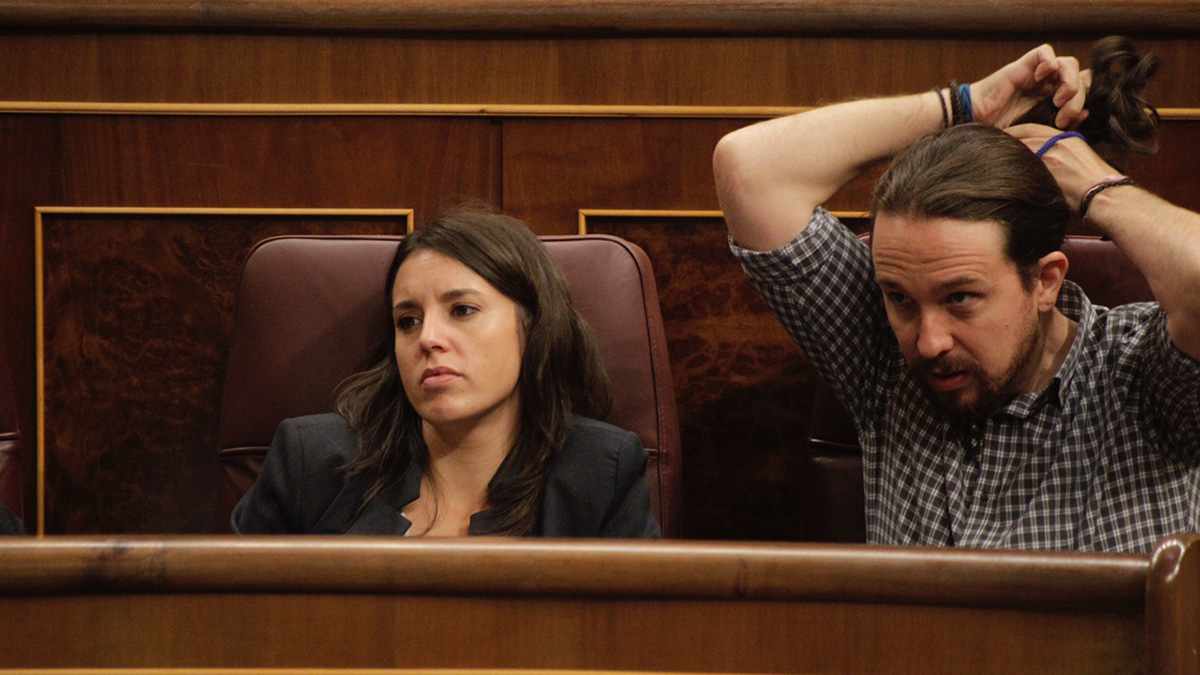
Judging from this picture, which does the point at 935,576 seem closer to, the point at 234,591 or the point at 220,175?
the point at 234,591

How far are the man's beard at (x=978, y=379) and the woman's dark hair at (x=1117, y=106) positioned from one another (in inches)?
10.2

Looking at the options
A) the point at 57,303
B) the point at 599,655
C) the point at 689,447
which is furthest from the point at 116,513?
the point at 599,655

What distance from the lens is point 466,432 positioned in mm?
1160

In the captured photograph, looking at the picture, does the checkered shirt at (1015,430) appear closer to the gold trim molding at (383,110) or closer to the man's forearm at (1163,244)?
the man's forearm at (1163,244)

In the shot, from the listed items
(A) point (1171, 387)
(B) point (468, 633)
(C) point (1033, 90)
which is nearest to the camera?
(B) point (468, 633)

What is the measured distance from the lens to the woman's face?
1.11 meters

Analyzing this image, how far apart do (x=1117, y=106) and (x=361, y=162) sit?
975 millimetres

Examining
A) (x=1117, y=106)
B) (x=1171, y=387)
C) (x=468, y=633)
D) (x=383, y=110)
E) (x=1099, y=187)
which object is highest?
(x=383, y=110)

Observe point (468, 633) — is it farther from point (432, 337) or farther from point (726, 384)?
point (726, 384)

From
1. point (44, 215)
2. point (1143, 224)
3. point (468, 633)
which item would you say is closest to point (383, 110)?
point (44, 215)

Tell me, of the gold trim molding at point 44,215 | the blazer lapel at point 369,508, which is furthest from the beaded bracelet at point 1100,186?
the gold trim molding at point 44,215

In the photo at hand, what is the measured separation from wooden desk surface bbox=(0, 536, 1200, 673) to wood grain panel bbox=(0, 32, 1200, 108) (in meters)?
1.06

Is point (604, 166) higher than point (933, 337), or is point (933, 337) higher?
point (604, 166)

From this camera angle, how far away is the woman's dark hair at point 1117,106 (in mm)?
1146
